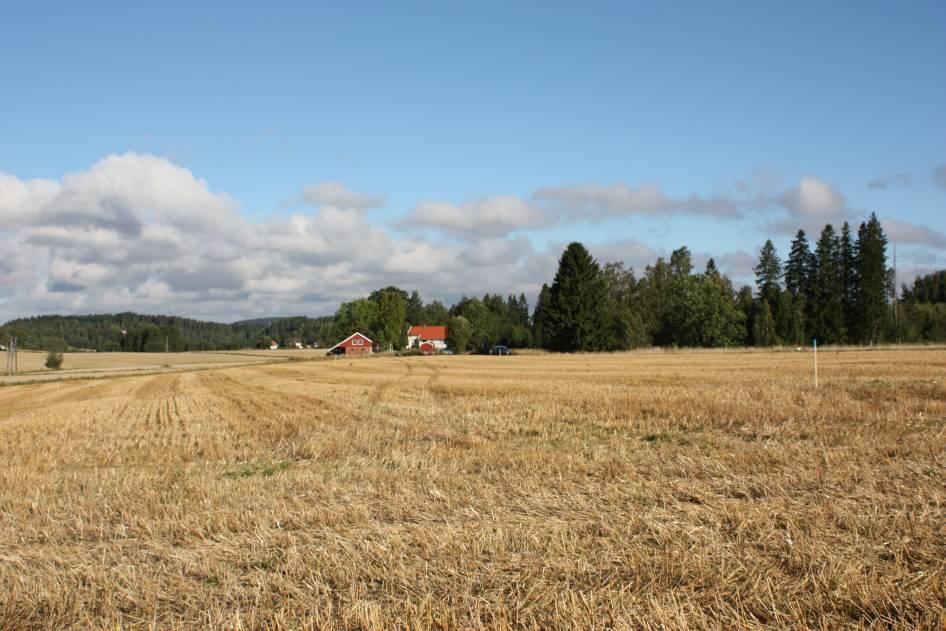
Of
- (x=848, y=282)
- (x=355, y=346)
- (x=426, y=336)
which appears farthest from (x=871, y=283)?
(x=426, y=336)

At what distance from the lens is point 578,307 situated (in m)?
92.7

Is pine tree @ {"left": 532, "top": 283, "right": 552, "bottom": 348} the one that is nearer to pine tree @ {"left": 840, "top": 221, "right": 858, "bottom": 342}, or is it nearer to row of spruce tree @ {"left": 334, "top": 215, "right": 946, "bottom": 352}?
row of spruce tree @ {"left": 334, "top": 215, "right": 946, "bottom": 352}

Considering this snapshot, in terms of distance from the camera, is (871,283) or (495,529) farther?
(871,283)

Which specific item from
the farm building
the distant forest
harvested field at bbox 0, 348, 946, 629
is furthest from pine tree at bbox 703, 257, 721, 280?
harvested field at bbox 0, 348, 946, 629

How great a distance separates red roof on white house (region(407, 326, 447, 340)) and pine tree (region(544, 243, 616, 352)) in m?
75.6

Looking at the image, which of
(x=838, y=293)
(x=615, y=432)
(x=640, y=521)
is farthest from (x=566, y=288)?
(x=640, y=521)

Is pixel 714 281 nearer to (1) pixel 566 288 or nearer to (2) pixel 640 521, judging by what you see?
(1) pixel 566 288

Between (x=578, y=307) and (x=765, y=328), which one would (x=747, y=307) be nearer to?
(x=765, y=328)

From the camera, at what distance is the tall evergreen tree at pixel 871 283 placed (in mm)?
95688

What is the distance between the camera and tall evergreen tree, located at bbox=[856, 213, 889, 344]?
95688 mm

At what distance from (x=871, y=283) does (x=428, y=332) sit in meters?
101

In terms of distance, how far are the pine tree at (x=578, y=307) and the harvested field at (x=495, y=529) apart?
2997 inches

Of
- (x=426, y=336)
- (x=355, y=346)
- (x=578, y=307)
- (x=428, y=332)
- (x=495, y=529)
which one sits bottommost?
(x=355, y=346)

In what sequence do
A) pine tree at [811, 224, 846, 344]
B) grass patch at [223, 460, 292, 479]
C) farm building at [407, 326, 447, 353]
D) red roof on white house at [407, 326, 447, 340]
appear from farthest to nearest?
red roof on white house at [407, 326, 447, 340] → farm building at [407, 326, 447, 353] → pine tree at [811, 224, 846, 344] → grass patch at [223, 460, 292, 479]
